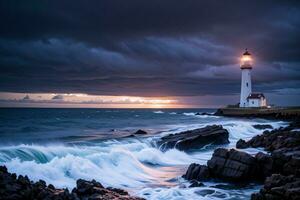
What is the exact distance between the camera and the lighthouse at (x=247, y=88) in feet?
188

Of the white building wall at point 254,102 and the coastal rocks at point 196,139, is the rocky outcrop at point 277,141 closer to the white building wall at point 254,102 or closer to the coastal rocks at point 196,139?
the coastal rocks at point 196,139

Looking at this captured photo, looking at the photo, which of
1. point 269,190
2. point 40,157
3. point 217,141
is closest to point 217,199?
point 269,190

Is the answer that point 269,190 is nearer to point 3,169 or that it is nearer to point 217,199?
point 217,199

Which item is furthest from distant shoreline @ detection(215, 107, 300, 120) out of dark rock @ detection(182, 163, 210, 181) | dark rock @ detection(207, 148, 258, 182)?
dark rock @ detection(182, 163, 210, 181)

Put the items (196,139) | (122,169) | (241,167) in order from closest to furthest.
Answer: (241,167) → (122,169) → (196,139)

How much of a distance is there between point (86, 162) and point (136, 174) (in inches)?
97.6

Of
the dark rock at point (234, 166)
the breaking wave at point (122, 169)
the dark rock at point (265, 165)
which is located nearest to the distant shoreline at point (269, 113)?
the breaking wave at point (122, 169)

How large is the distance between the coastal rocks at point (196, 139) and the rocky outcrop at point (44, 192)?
12.6 meters

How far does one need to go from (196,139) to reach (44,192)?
15773 millimetres

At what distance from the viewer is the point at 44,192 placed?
27.7 ft

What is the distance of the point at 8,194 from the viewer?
8.20m

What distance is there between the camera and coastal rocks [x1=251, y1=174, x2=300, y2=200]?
8719 mm

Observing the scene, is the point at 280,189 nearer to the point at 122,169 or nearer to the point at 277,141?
the point at 122,169

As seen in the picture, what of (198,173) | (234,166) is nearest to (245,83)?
(234,166)
